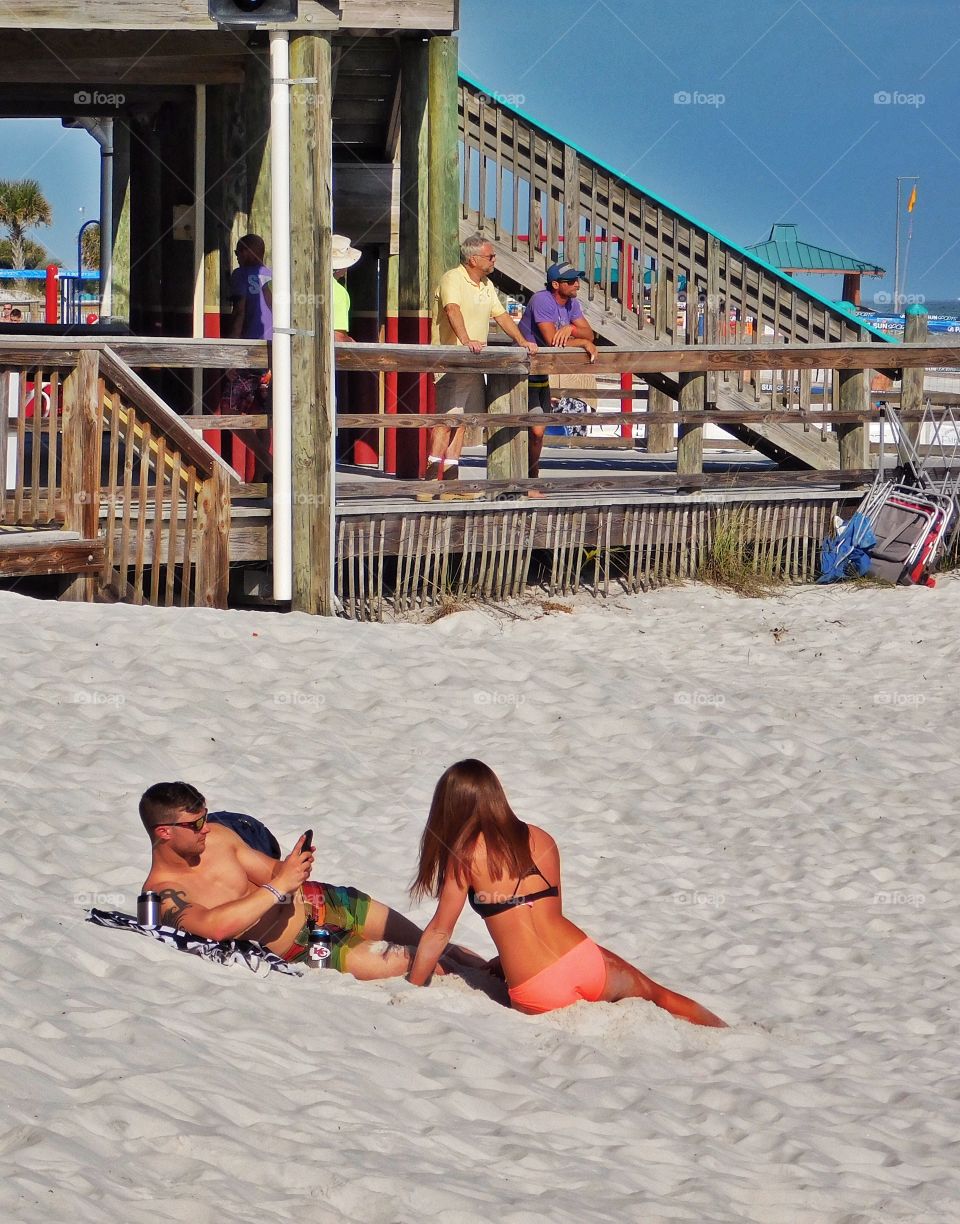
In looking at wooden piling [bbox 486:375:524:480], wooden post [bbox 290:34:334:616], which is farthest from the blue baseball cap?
wooden post [bbox 290:34:334:616]

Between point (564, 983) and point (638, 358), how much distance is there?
22.7 ft

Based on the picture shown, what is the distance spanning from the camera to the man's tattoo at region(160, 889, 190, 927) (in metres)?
5.13

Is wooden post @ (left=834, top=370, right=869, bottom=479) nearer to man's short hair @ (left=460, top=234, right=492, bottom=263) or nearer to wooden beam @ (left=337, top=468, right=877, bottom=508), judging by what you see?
wooden beam @ (left=337, top=468, right=877, bottom=508)

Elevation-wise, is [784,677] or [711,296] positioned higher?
[711,296]

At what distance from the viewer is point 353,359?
393 inches

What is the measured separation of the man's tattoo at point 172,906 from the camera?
5129 millimetres

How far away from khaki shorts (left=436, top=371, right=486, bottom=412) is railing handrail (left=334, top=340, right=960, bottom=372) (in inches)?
11.7

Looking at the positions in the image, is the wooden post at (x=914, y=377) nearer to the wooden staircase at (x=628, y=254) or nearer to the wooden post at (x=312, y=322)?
the wooden staircase at (x=628, y=254)

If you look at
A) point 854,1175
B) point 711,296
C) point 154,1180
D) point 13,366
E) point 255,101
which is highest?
point 255,101

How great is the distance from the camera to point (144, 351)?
942 cm

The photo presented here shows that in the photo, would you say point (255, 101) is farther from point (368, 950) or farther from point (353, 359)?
point (368, 950)

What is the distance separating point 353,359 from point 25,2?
110 inches

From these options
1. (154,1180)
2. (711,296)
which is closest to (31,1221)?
(154,1180)

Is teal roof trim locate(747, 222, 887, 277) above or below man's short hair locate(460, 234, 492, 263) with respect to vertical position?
above
